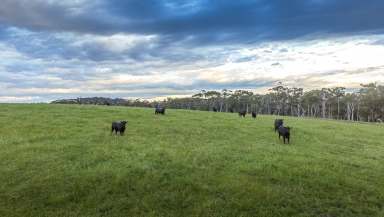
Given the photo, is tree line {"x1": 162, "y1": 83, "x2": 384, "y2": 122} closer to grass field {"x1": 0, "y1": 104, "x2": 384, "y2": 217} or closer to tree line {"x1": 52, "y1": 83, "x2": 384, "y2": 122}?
tree line {"x1": 52, "y1": 83, "x2": 384, "y2": 122}

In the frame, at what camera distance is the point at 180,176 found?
633 inches

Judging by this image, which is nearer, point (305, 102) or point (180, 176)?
point (180, 176)

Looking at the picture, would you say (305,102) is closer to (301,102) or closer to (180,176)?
(301,102)

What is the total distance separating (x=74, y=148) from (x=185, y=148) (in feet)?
22.9

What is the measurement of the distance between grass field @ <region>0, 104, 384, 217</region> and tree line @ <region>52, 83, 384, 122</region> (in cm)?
9755

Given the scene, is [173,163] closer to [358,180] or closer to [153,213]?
[153,213]

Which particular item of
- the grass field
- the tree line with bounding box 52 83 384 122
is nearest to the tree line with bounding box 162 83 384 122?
the tree line with bounding box 52 83 384 122

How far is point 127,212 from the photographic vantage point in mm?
12602

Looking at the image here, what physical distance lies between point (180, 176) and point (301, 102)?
148 metres

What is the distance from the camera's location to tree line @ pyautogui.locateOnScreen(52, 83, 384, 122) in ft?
417

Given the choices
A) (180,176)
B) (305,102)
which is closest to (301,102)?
(305,102)

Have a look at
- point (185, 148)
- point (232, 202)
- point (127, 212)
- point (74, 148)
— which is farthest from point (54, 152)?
point (232, 202)

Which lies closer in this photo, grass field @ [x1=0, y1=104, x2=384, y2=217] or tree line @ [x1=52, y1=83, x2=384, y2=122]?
grass field @ [x1=0, y1=104, x2=384, y2=217]

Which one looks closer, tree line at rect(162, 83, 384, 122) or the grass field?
the grass field
